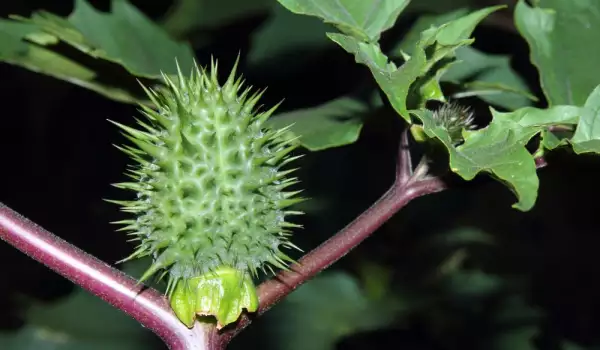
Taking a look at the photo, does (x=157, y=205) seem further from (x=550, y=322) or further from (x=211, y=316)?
(x=550, y=322)

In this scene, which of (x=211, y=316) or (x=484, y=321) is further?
(x=484, y=321)

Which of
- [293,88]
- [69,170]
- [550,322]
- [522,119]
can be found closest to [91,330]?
[69,170]

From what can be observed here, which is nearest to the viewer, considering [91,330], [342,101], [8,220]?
[8,220]

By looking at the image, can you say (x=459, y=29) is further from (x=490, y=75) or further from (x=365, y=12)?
(x=490, y=75)

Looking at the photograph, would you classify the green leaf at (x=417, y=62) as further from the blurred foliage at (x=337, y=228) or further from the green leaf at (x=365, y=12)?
the blurred foliage at (x=337, y=228)

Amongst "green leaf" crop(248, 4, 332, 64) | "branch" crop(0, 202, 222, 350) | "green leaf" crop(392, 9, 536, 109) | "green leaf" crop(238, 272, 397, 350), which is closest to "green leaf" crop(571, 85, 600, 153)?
"green leaf" crop(392, 9, 536, 109)
